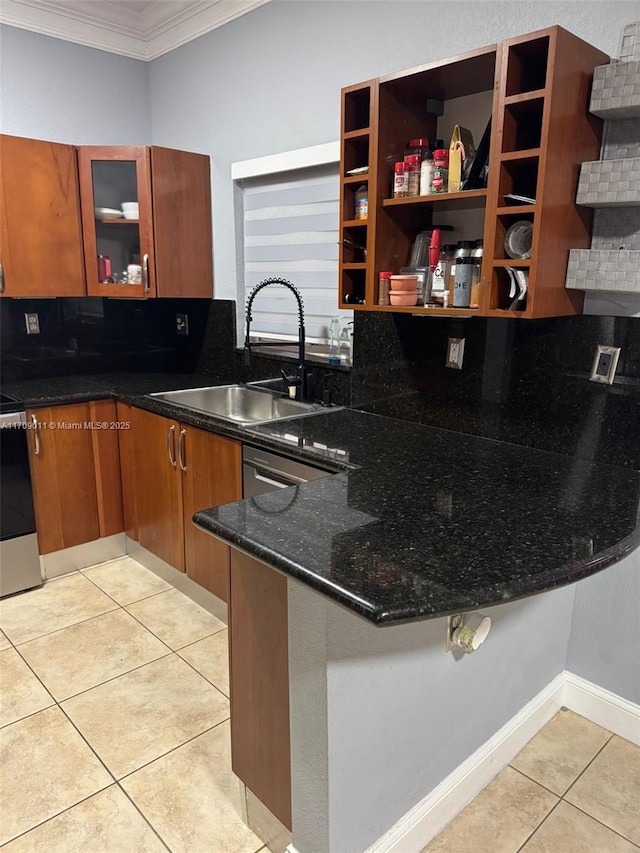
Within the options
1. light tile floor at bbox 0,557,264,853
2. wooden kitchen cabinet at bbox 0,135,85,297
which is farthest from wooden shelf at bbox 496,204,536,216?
wooden kitchen cabinet at bbox 0,135,85,297

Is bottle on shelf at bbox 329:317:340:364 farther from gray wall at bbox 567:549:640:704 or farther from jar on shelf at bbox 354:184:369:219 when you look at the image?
gray wall at bbox 567:549:640:704

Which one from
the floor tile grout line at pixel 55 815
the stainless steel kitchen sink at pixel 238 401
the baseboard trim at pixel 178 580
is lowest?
the floor tile grout line at pixel 55 815

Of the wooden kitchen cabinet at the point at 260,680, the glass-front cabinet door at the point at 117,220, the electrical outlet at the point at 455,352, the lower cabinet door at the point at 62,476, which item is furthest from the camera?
the glass-front cabinet door at the point at 117,220

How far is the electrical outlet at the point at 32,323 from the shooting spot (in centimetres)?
319

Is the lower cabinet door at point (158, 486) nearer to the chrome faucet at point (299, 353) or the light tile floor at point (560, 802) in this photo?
the chrome faucet at point (299, 353)

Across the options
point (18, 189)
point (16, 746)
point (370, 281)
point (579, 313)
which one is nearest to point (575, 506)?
point (579, 313)

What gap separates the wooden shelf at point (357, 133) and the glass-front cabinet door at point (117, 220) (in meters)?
1.28

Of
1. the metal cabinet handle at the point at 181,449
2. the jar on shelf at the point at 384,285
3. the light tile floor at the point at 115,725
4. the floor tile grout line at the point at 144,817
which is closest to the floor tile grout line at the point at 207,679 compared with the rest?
the light tile floor at the point at 115,725

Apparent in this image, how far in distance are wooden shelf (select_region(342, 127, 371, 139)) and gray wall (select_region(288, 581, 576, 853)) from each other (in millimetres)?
1493

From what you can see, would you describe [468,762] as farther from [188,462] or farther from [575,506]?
[188,462]

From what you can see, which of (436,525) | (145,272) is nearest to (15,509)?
(145,272)

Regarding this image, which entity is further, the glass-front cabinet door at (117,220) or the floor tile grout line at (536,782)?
the glass-front cabinet door at (117,220)

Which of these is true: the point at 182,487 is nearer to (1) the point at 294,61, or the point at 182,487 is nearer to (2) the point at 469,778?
(2) the point at 469,778

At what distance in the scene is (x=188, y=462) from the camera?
2.60 m
